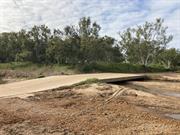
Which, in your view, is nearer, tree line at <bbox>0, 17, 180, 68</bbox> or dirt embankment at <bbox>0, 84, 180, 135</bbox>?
dirt embankment at <bbox>0, 84, 180, 135</bbox>

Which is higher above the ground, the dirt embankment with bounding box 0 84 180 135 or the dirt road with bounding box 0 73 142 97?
the dirt road with bounding box 0 73 142 97

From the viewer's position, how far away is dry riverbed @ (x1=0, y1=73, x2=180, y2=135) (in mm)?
7500

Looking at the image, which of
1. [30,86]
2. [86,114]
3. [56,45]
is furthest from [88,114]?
[56,45]

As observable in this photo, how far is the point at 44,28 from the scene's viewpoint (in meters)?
36.2

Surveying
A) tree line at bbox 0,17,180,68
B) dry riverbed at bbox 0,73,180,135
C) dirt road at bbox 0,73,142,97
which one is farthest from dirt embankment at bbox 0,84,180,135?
tree line at bbox 0,17,180,68

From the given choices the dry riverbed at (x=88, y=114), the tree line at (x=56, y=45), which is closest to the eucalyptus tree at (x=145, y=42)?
the tree line at (x=56, y=45)

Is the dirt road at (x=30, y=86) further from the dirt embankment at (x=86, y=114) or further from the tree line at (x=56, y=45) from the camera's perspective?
the tree line at (x=56, y=45)

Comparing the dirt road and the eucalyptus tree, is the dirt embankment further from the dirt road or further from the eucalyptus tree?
the eucalyptus tree

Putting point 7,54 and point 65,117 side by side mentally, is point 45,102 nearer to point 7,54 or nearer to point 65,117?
point 65,117

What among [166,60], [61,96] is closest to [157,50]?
[166,60]

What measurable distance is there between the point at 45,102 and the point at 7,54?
90.0 feet

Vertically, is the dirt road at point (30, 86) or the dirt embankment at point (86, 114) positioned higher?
the dirt road at point (30, 86)

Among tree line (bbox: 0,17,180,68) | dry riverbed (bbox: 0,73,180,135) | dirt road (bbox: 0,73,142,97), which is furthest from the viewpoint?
tree line (bbox: 0,17,180,68)

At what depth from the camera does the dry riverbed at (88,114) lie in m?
7.50
